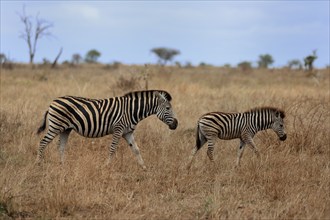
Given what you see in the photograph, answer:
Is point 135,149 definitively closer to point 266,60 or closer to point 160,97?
point 160,97

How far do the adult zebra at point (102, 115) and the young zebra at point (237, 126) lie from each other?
23.4 inches

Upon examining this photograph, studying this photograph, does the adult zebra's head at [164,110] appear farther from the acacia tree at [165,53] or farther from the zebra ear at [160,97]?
the acacia tree at [165,53]

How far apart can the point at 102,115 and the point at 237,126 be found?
2314 millimetres

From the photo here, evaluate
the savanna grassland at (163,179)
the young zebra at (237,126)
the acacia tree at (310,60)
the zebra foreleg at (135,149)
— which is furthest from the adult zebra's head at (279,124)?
the acacia tree at (310,60)

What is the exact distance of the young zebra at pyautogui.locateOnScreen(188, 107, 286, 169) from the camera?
751 cm

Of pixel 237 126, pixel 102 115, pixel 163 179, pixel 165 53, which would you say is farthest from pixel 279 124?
pixel 165 53

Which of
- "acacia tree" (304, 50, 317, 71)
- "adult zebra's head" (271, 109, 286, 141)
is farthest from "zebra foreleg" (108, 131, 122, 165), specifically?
"acacia tree" (304, 50, 317, 71)

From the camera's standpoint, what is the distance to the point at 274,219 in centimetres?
481

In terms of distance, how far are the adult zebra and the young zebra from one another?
0.60m

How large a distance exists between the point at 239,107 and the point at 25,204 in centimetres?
865

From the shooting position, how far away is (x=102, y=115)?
7352 mm

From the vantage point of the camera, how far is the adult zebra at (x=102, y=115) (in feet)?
23.8

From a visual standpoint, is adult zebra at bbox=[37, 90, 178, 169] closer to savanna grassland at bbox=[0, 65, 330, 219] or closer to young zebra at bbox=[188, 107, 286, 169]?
savanna grassland at bbox=[0, 65, 330, 219]

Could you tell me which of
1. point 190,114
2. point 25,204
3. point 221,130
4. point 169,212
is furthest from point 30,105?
point 169,212
